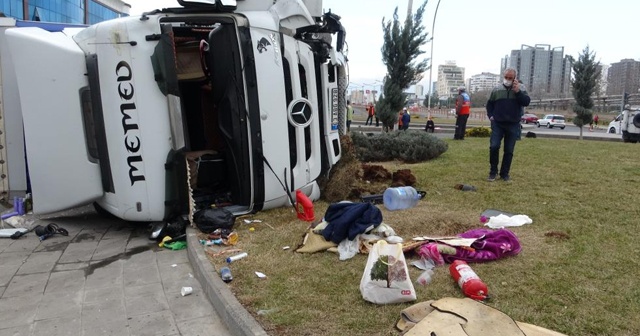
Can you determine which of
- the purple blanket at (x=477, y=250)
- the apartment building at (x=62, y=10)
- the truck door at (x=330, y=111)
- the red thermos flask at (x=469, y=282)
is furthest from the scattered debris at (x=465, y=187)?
the apartment building at (x=62, y=10)

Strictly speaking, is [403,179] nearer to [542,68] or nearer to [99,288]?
[99,288]

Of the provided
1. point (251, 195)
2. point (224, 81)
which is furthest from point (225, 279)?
point (224, 81)

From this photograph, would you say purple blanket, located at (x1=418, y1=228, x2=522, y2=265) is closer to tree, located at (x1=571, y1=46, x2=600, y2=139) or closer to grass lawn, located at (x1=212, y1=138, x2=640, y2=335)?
grass lawn, located at (x1=212, y1=138, x2=640, y2=335)

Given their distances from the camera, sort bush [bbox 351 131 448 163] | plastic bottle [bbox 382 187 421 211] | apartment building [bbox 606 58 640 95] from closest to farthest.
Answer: plastic bottle [bbox 382 187 421 211] < bush [bbox 351 131 448 163] < apartment building [bbox 606 58 640 95]

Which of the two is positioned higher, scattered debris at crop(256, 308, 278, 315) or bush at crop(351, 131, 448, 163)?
bush at crop(351, 131, 448, 163)

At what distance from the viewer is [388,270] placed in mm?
3129

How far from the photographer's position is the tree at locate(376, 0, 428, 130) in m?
13.6

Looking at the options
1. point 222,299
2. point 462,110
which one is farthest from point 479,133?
point 222,299

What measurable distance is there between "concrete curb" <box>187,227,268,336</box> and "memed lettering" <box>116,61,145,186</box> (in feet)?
3.74

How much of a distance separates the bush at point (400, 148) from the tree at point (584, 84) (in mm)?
13784

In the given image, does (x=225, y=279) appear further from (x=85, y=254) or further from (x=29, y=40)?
(x=29, y=40)

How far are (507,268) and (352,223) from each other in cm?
134

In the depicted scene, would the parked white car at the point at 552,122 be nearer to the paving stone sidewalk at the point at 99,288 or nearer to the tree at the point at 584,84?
the tree at the point at 584,84

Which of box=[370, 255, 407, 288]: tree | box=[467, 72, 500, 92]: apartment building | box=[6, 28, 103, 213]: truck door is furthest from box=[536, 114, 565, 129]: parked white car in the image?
box=[467, 72, 500, 92]: apartment building
